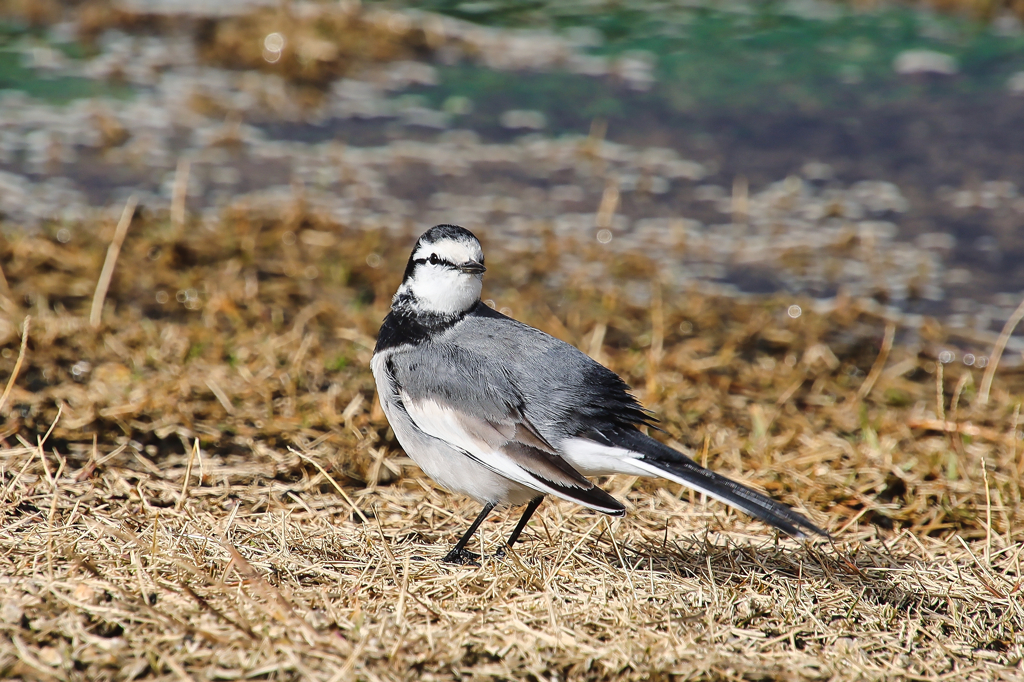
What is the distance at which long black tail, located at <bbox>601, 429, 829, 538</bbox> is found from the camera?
9.48ft

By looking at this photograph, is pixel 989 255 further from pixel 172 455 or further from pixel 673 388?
pixel 172 455

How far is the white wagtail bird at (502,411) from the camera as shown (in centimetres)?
319

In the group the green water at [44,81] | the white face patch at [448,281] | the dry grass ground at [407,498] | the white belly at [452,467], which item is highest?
the white face patch at [448,281]

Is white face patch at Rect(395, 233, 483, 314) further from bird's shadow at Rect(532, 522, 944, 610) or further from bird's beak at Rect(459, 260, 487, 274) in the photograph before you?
bird's shadow at Rect(532, 522, 944, 610)

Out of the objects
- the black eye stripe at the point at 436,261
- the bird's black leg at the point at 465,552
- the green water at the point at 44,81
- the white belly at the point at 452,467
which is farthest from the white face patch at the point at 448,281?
the green water at the point at 44,81

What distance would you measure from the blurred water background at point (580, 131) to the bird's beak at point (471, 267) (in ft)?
9.27

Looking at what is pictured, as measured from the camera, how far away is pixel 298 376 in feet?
16.1

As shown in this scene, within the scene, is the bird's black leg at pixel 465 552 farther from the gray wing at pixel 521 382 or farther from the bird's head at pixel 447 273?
the bird's head at pixel 447 273

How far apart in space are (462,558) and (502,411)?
1.79ft

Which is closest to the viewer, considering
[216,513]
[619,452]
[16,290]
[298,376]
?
[619,452]

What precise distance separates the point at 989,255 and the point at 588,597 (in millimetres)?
5566

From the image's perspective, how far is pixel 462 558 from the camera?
135 inches

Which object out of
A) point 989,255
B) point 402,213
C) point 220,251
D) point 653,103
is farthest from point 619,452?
point 653,103

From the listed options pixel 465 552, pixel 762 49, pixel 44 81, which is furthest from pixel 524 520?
pixel 762 49
